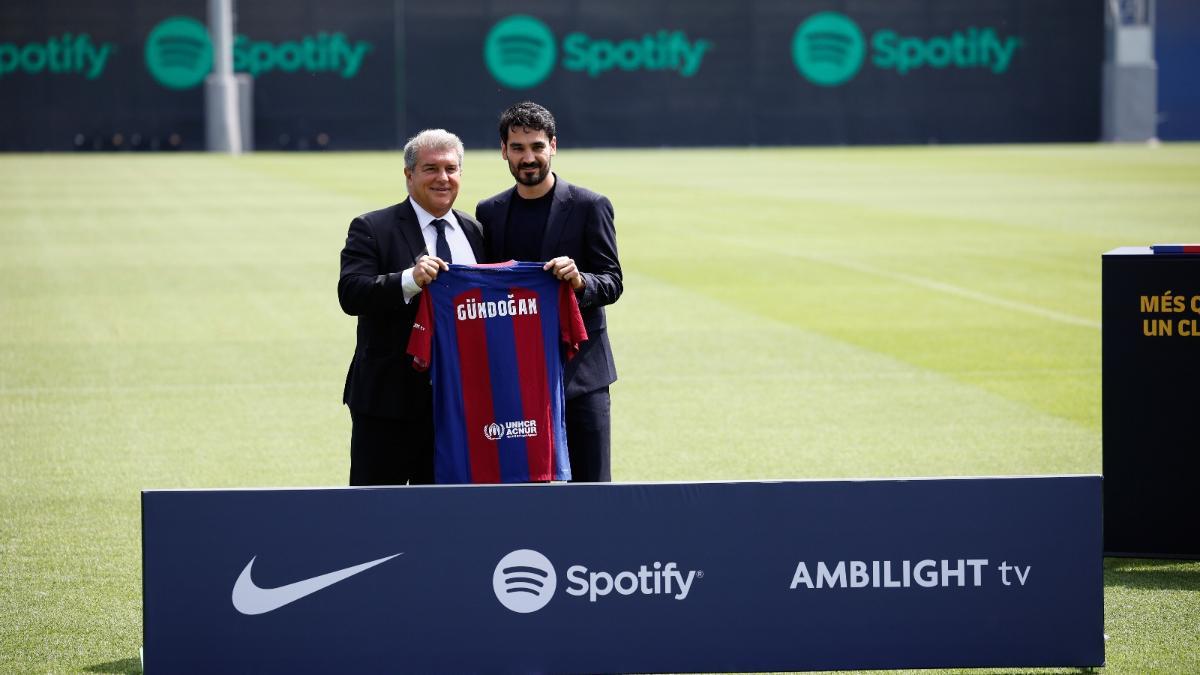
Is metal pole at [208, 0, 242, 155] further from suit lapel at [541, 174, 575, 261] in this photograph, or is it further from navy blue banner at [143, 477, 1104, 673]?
navy blue banner at [143, 477, 1104, 673]

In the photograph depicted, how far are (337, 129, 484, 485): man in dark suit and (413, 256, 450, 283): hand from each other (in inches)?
3.1

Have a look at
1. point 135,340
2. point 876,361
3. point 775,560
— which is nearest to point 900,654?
point 775,560

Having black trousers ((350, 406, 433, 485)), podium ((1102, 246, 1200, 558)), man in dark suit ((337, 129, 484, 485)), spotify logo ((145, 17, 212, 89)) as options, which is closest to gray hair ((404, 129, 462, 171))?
man in dark suit ((337, 129, 484, 485))

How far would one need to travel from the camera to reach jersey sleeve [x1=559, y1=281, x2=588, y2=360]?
5898mm

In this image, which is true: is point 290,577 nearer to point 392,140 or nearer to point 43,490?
point 43,490

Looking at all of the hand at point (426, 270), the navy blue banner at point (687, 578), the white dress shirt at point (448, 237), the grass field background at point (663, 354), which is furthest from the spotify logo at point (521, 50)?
the navy blue banner at point (687, 578)

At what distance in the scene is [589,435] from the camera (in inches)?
246

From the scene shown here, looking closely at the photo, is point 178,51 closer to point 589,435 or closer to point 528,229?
point 528,229

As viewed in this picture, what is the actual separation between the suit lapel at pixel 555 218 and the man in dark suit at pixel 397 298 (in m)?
0.23

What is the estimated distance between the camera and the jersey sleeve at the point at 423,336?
579cm

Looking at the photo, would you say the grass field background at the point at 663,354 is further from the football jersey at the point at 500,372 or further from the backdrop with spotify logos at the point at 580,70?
the backdrop with spotify logos at the point at 580,70

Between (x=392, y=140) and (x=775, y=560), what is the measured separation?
5050cm

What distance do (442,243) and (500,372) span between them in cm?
52

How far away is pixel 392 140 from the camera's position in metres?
55.0
